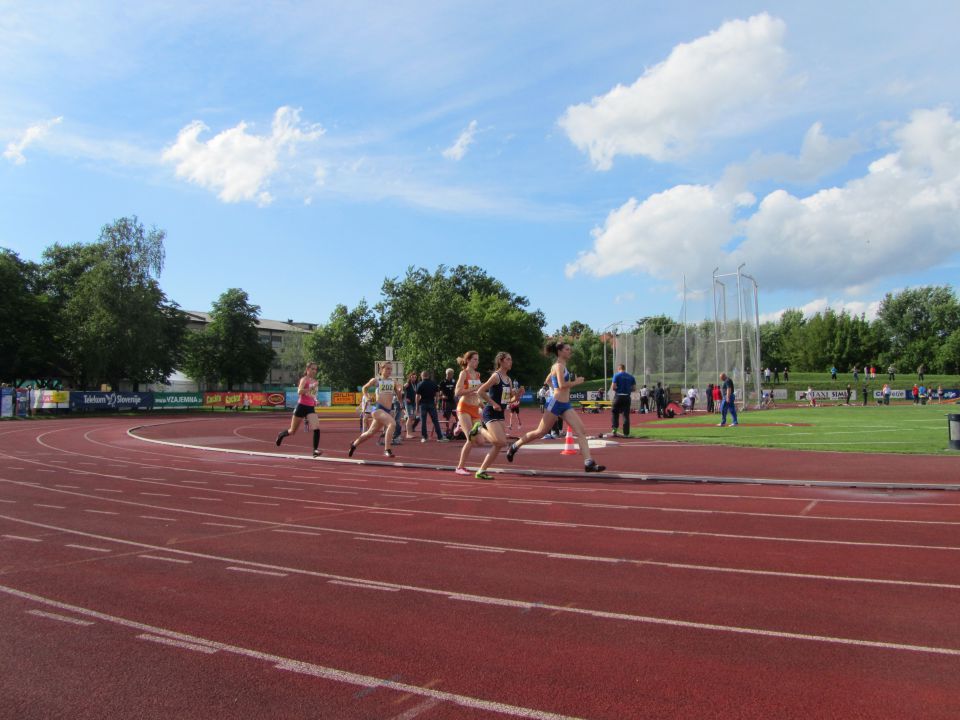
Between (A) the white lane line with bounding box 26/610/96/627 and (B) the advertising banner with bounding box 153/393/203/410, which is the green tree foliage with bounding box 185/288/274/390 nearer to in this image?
(B) the advertising banner with bounding box 153/393/203/410

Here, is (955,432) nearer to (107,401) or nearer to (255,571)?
(255,571)

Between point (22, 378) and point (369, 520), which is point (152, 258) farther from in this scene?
point (369, 520)

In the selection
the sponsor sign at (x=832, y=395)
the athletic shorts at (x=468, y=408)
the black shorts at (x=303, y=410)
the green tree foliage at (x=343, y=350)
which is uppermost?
the green tree foliage at (x=343, y=350)

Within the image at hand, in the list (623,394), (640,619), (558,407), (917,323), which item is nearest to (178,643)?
(640,619)

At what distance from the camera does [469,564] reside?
5957mm

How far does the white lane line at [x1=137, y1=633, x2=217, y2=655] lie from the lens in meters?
4.11

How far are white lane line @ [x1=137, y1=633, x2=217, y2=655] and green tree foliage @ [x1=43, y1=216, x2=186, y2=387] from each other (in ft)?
188

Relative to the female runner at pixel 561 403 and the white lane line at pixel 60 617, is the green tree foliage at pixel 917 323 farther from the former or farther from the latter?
the white lane line at pixel 60 617

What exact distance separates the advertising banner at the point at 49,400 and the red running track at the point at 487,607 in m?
40.2

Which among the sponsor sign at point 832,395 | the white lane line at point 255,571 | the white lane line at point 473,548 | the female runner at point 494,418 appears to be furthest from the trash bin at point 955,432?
the sponsor sign at point 832,395

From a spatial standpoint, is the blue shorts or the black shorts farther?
the black shorts

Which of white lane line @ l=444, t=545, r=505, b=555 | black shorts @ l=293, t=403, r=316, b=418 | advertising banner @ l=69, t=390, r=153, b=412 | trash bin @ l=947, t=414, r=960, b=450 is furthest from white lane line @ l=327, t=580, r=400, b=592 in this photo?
advertising banner @ l=69, t=390, r=153, b=412

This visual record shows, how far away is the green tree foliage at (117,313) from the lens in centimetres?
5556

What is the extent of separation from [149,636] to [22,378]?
210ft
